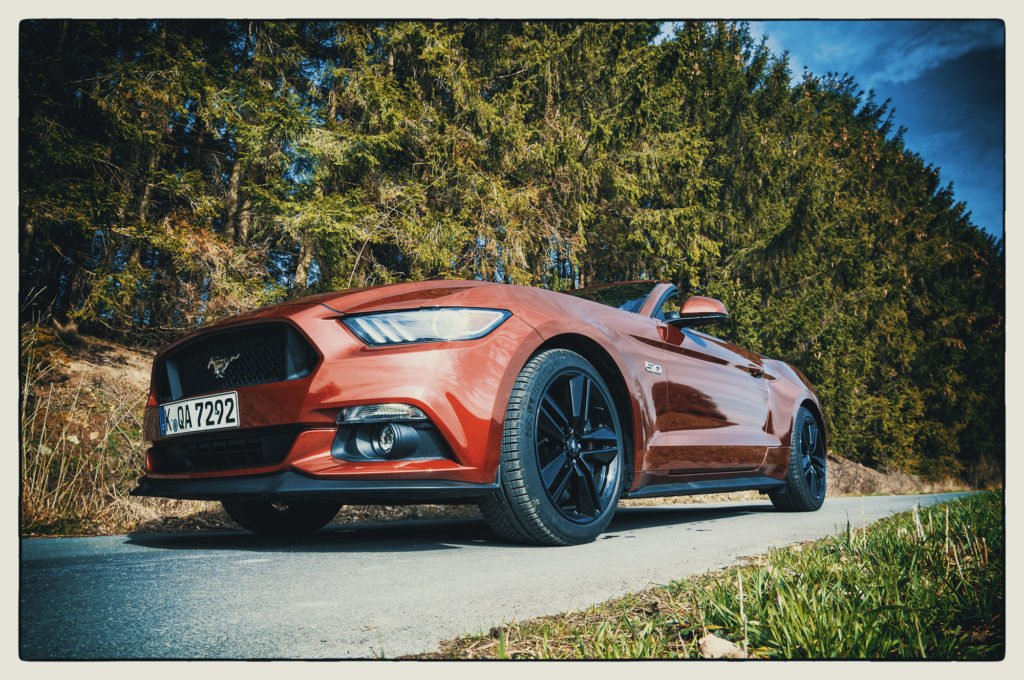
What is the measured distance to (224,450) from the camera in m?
2.85

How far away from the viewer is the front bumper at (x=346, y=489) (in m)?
2.46

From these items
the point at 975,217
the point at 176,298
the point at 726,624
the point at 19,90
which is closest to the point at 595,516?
the point at 726,624

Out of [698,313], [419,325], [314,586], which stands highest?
[698,313]

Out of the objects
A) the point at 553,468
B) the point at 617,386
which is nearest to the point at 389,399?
the point at 553,468

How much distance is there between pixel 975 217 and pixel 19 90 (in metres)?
2.86

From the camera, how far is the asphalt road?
5.05 feet

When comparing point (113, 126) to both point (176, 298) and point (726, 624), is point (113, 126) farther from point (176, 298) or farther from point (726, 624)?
point (726, 624)

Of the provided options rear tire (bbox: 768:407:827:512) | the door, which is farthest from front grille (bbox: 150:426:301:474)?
rear tire (bbox: 768:407:827:512)

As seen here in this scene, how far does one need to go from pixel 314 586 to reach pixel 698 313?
8.52ft

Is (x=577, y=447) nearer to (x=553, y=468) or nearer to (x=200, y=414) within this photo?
(x=553, y=468)

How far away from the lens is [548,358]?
9.61ft

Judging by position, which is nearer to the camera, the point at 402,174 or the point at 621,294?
the point at 621,294

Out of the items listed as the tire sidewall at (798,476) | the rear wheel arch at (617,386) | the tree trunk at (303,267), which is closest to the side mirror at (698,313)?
the rear wheel arch at (617,386)

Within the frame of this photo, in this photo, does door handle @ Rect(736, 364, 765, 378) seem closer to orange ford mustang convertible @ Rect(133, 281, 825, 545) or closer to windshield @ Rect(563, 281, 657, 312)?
windshield @ Rect(563, 281, 657, 312)
